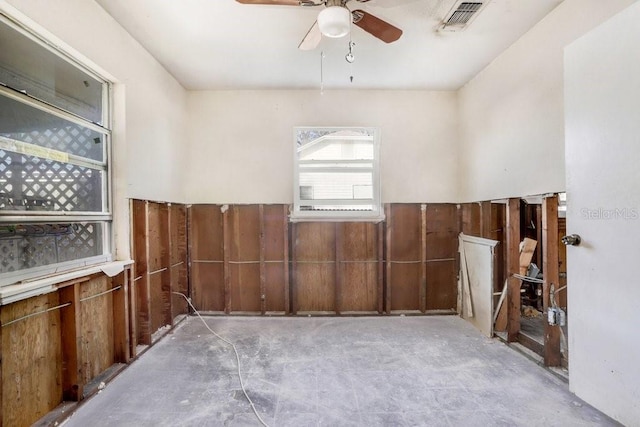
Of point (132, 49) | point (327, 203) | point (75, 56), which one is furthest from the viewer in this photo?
point (327, 203)

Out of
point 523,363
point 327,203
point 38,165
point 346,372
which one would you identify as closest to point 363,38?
point 327,203

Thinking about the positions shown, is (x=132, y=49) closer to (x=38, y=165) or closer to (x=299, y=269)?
(x=38, y=165)

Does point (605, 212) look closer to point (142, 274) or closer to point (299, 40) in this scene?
point (299, 40)

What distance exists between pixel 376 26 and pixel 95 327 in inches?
125

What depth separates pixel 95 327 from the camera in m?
2.51

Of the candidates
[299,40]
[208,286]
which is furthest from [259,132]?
[208,286]

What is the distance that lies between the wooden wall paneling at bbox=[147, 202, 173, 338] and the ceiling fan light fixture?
247cm

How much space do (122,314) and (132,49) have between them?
2.42 m

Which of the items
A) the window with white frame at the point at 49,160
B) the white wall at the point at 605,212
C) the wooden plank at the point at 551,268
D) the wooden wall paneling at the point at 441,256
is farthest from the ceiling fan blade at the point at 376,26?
the wooden wall paneling at the point at 441,256

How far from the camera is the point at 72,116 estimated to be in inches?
91.9

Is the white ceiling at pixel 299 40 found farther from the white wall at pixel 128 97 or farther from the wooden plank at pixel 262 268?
the wooden plank at pixel 262 268

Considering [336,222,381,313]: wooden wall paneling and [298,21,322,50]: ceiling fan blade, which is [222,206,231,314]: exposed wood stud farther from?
[298,21,322,50]: ceiling fan blade

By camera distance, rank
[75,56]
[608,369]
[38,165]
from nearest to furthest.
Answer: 1. [608,369]
2. [38,165]
3. [75,56]

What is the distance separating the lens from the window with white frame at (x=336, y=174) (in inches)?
163
